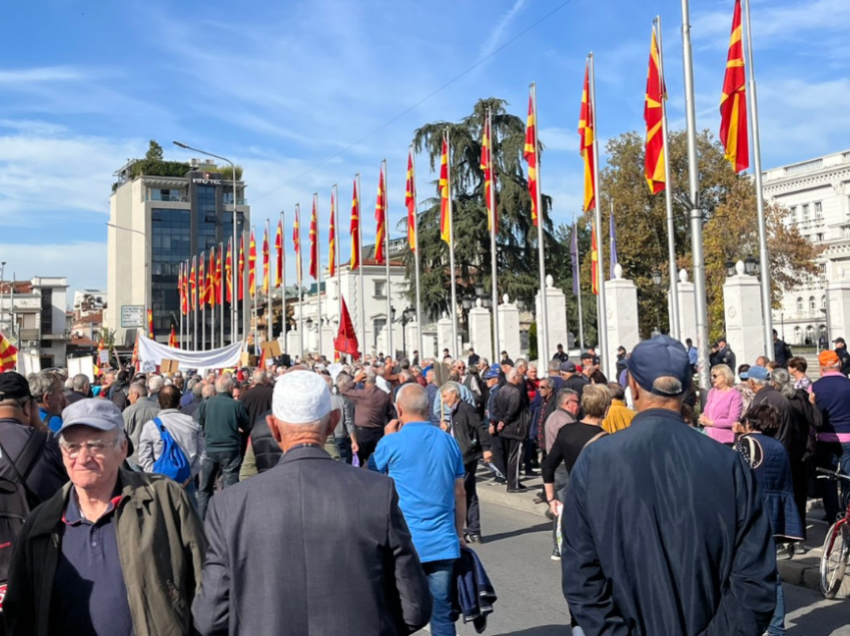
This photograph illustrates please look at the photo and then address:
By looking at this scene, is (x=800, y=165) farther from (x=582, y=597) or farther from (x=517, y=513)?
(x=582, y=597)

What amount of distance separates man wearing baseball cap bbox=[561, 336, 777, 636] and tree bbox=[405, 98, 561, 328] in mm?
42607

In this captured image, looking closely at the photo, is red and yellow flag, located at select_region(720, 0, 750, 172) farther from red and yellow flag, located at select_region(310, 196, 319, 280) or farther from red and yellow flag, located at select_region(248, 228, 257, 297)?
red and yellow flag, located at select_region(248, 228, 257, 297)

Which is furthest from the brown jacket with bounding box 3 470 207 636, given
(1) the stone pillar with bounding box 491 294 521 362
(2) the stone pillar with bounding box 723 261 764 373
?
(1) the stone pillar with bounding box 491 294 521 362

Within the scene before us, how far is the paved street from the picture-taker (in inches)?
278

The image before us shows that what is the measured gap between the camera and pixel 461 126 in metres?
46.4

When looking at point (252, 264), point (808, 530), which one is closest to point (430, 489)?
point (808, 530)

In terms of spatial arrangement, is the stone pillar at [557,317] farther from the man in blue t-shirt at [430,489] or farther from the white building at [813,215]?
Answer: the white building at [813,215]

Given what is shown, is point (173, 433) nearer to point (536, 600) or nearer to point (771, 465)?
point (536, 600)

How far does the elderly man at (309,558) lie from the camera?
3039 mm

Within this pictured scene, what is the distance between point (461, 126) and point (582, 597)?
44.5 metres

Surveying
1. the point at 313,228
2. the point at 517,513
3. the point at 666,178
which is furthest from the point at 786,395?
the point at 313,228

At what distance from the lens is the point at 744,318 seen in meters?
24.1

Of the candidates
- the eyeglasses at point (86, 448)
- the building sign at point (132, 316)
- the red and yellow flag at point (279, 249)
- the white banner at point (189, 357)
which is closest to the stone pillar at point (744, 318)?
the white banner at point (189, 357)

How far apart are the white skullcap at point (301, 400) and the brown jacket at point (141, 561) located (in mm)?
538
